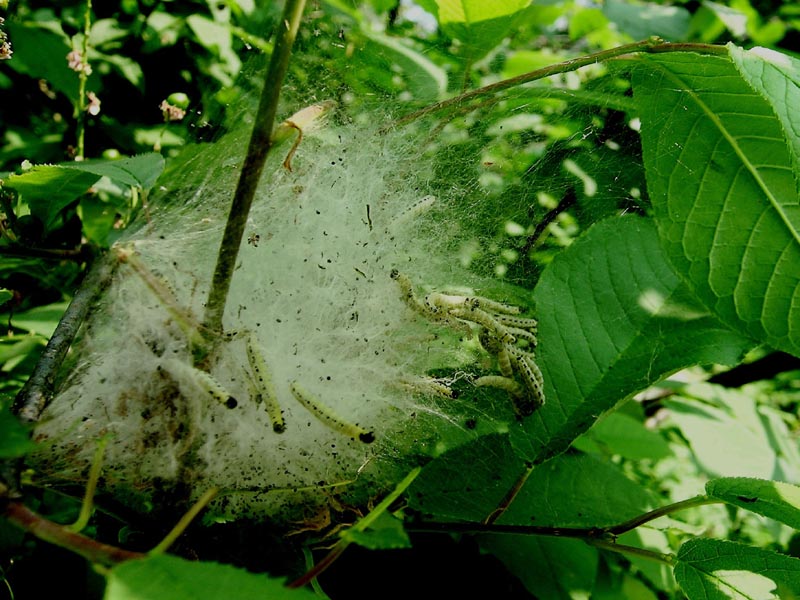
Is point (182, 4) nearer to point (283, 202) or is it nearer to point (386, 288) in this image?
point (283, 202)

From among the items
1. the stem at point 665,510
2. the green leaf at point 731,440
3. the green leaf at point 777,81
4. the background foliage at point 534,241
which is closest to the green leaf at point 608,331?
the background foliage at point 534,241

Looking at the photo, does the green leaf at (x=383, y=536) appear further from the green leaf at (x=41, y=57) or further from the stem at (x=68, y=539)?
the green leaf at (x=41, y=57)

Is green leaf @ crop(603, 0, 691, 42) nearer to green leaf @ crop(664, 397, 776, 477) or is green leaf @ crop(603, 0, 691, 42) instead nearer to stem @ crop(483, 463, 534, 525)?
green leaf @ crop(664, 397, 776, 477)

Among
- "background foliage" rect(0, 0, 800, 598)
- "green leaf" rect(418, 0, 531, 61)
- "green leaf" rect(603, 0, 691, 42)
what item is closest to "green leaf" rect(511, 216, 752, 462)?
"background foliage" rect(0, 0, 800, 598)

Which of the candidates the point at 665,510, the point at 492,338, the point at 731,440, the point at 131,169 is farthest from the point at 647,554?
the point at 731,440

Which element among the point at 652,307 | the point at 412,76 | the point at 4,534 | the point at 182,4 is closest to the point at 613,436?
the point at 652,307
